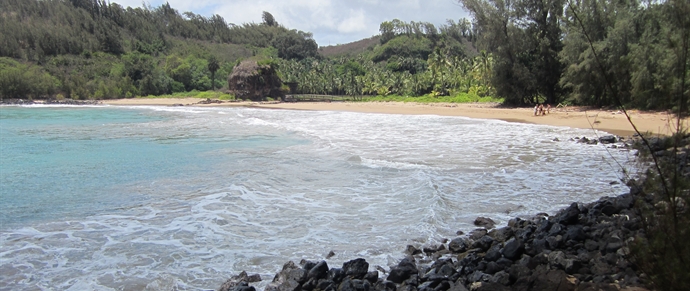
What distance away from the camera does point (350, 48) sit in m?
162

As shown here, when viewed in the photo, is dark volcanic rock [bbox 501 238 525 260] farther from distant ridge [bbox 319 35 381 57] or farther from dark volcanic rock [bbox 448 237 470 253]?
distant ridge [bbox 319 35 381 57]

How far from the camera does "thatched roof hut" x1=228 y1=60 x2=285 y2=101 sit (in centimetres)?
6525

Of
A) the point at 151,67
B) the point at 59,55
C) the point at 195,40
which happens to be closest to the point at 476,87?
the point at 151,67

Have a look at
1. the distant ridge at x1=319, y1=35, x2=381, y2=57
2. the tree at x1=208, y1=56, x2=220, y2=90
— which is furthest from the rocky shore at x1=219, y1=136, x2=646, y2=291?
the distant ridge at x1=319, y1=35, x2=381, y2=57

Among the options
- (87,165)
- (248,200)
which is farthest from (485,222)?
(87,165)

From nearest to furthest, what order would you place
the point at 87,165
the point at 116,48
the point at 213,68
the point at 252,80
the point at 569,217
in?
the point at 569,217
the point at 87,165
the point at 252,80
the point at 213,68
the point at 116,48

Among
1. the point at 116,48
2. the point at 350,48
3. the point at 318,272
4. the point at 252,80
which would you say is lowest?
the point at 318,272

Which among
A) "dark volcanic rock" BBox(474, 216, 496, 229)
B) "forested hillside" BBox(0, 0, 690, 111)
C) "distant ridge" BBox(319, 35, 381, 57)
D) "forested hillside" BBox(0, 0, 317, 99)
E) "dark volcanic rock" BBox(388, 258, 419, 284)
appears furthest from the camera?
"distant ridge" BBox(319, 35, 381, 57)

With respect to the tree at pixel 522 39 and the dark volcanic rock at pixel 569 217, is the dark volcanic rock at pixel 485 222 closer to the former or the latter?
the dark volcanic rock at pixel 569 217

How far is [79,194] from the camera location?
11594 millimetres

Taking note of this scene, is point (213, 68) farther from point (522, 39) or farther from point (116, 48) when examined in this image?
point (522, 39)

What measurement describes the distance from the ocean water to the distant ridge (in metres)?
135

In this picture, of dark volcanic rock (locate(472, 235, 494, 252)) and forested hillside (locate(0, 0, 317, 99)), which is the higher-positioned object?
forested hillside (locate(0, 0, 317, 99))

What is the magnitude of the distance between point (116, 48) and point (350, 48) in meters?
79.1
